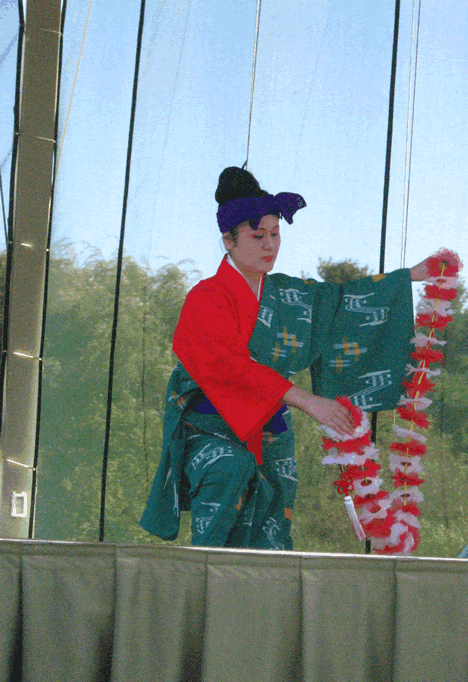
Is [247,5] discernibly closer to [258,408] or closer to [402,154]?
[402,154]

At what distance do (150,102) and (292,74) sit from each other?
46cm

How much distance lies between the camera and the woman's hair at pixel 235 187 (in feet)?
6.07

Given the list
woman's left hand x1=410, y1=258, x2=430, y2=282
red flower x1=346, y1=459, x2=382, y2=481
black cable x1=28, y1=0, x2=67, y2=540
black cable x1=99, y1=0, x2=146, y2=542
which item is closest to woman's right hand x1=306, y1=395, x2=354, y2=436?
red flower x1=346, y1=459, x2=382, y2=481

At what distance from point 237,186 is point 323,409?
594 millimetres

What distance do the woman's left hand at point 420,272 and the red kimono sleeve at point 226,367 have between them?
0.47m

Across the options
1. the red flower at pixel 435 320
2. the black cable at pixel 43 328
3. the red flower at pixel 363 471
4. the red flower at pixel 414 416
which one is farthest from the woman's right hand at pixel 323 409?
the black cable at pixel 43 328

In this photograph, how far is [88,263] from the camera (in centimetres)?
239

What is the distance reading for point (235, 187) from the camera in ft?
6.07

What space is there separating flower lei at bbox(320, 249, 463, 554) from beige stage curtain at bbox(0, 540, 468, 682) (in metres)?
0.64

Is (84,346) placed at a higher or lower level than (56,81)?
lower

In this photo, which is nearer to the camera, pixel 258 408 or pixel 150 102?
pixel 258 408

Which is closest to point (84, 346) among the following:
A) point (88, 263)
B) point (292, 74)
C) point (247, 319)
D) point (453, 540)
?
point (88, 263)

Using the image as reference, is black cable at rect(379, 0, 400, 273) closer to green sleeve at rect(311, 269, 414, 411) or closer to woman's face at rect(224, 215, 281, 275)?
green sleeve at rect(311, 269, 414, 411)

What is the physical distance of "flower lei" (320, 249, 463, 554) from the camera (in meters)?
1.73
